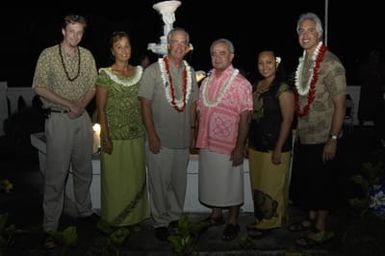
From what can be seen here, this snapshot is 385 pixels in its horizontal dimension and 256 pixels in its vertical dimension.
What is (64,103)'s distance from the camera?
4.66 meters

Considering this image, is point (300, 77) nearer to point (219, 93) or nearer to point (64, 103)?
point (219, 93)

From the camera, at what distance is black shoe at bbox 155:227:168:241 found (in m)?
4.99

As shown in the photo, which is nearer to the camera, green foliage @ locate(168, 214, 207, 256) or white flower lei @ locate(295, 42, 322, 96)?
Answer: green foliage @ locate(168, 214, 207, 256)

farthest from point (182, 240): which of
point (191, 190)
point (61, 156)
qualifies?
point (191, 190)

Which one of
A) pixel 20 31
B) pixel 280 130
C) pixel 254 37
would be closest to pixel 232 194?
pixel 280 130

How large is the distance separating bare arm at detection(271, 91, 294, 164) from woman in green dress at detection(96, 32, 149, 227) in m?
1.26

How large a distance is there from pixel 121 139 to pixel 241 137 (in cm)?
109

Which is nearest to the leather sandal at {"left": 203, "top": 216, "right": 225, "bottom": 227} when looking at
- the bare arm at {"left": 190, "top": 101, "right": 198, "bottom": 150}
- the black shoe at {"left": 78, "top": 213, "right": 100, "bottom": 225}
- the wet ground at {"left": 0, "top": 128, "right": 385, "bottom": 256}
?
the wet ground at {"left": 0, "top": 128, "right": 385, "bottom": 256}

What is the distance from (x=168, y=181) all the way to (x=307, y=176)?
128 cm

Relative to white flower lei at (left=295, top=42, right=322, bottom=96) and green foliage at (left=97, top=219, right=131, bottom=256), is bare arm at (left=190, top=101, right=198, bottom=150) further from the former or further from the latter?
green foliage at (left=97, top=219, right=131, bottom=256)

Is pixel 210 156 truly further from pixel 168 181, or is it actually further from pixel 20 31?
pixel 20 31

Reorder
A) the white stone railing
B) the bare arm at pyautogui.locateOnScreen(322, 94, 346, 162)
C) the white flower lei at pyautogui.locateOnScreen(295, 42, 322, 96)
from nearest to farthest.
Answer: the bare arm at pyautogui.locateOnScreen(322, 94, 346, 162)
the white flower lei at pyautogui.locateOnScreen(295, 42, 322, 96)
the white stone railing

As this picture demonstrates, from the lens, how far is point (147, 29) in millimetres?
28547

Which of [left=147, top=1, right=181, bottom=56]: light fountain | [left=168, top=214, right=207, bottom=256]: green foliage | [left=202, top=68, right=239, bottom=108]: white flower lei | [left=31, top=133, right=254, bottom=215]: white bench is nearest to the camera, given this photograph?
[left=168, top=214, right=207, bottom=256]: green foliage
